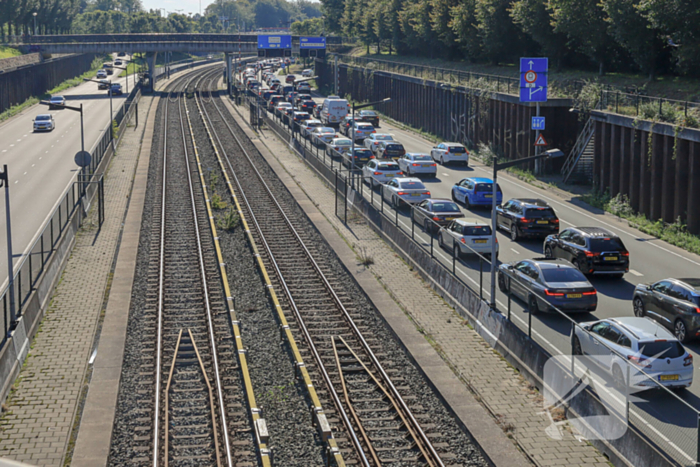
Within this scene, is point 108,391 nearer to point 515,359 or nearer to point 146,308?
point 146,308

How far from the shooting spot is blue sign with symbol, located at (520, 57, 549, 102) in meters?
45.3

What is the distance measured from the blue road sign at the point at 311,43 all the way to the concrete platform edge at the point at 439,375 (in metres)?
86.5

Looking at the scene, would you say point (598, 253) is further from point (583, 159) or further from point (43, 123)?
point (43, 123)

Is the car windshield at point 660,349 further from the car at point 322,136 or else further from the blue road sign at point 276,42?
the blue road sign at point 276,42

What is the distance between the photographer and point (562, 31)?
176 ft

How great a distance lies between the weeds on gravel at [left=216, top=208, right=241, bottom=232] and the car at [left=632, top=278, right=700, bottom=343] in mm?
18534

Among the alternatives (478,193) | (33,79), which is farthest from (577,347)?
(33,79)

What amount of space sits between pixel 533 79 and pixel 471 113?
13.6 metres

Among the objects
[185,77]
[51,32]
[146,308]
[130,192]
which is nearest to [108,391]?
[146,308]

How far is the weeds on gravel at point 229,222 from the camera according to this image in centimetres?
3472

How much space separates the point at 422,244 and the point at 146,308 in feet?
33.0

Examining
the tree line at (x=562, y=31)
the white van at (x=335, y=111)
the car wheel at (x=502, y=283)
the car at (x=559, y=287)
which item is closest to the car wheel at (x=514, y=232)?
the car wheel at (x=502, y=283)

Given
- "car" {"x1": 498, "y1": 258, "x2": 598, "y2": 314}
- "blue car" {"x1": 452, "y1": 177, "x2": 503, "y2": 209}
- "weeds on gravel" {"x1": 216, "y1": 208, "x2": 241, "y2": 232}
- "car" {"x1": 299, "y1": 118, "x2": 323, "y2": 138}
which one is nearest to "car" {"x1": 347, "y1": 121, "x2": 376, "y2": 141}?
"car" {"x1": 299, "y1": 118, "x2": 323, "y2": 138}

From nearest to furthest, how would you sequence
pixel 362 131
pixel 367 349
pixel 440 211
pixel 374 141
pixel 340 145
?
pixel 367 349
pixel 440 211
pixel 340 145
pixel 374 141
pixel 362 131
